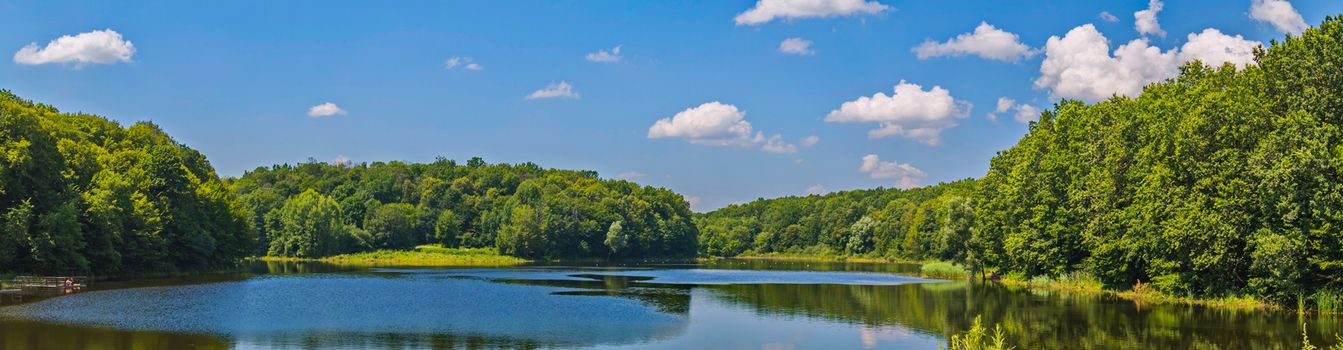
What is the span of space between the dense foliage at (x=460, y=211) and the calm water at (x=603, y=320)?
225 ft

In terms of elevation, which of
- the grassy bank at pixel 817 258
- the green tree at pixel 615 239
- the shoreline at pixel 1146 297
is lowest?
the grassy bank at pixel 817 258

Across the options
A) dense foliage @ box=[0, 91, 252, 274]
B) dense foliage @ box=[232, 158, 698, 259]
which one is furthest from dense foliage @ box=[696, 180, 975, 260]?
dense foliage @ box=[0, 91, 252, 274]

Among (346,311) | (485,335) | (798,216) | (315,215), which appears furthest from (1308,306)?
(798,216)

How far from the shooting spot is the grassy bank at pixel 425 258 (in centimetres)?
11194

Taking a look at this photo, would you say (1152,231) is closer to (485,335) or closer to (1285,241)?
(1285,241)

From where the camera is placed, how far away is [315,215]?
11231 cm

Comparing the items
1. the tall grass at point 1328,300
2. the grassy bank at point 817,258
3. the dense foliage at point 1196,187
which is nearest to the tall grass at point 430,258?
the grassy bank at point 817,258

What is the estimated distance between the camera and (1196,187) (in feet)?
126

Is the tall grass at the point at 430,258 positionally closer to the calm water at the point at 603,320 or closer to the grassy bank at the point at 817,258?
the grassy bank at the point at 817,258

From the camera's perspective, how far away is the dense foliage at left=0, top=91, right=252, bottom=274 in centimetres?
5241

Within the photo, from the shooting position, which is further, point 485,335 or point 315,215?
point 315,215

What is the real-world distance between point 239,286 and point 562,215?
8392cm

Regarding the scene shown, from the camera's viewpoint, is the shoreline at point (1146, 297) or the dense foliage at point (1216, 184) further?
the shoreline at point (1146, 297)

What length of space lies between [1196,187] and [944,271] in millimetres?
38999
